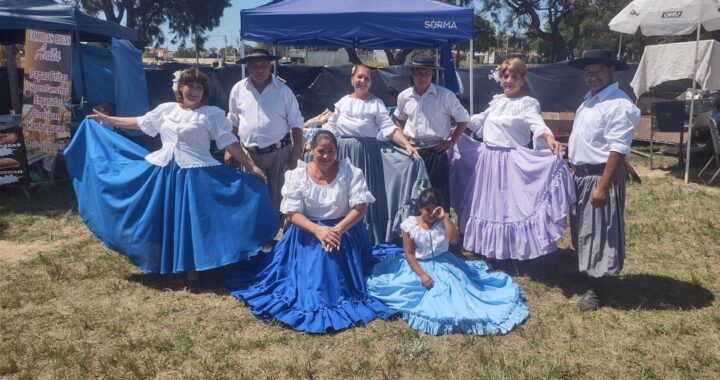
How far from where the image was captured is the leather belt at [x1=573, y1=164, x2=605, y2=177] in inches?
152

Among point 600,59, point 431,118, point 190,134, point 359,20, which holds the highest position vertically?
point 359,20

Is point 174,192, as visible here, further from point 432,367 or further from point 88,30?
point 88,30

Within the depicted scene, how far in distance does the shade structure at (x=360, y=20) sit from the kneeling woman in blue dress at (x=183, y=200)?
2.67m

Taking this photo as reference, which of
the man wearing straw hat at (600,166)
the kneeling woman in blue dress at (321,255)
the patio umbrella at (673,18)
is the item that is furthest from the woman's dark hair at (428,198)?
the patio umbrella at (673,18)

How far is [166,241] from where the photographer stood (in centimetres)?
425

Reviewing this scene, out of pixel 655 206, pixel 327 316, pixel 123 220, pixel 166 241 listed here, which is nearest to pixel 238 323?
pixel 327 316

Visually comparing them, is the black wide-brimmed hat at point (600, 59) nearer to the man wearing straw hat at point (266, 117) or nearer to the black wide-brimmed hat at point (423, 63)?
the black wide-brimmed hat at point (423, 63)

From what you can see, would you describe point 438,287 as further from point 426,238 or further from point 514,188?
point 514,188

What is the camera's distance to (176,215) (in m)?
4.22

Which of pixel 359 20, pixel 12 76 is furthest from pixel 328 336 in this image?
pixel 12 76

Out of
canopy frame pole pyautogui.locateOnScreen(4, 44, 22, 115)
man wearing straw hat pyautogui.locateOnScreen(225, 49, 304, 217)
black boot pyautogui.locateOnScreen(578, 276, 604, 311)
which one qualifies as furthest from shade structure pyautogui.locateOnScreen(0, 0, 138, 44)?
black boot pyautogui.locateOnScreen(578, 276, 604, 311)

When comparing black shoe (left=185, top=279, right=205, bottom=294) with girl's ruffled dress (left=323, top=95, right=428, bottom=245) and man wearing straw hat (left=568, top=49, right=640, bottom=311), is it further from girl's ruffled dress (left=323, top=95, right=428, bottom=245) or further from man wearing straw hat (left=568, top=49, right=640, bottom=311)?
man wearing straw hat (left=568, top=49, right=640, bottom=311)

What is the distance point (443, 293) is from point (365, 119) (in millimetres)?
1687

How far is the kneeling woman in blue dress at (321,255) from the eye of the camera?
384cm
